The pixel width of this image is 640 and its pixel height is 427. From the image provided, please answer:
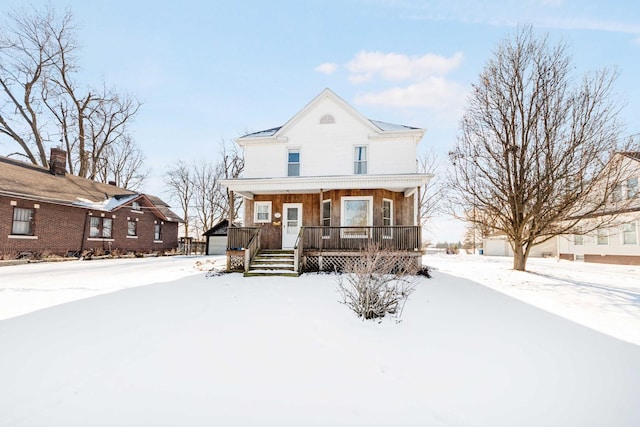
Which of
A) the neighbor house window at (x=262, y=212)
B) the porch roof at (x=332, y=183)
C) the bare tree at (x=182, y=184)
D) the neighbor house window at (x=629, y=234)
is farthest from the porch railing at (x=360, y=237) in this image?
the bare tree at (x=182, y=184)

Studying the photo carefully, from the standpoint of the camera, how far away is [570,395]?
3424mm

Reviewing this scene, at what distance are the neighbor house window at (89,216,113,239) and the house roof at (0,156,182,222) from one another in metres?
0.94

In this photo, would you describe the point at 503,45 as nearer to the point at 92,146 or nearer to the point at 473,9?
the point at 473,9

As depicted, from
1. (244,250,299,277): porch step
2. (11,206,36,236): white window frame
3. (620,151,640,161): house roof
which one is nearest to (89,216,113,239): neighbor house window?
(11,206,36,236): white window frame

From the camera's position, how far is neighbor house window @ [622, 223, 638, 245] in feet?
59.3

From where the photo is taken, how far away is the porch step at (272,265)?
11.1m

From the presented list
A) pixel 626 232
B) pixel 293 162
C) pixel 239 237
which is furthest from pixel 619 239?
pixel 239 237

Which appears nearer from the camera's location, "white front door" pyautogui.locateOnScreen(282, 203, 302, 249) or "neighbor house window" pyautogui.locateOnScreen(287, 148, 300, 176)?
"white front door" pyautogui.locateOnScreen(282, 203, 302, 249)

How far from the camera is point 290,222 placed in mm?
14977

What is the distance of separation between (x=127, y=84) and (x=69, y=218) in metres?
16.3

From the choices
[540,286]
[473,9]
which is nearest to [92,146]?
[473,9]

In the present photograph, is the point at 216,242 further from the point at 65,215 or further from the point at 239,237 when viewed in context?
the point at 239,237

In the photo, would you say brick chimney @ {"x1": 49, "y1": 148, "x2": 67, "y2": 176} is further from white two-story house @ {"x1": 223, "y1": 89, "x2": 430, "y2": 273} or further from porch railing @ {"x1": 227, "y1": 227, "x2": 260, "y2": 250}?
porch railing @ {"x1": 227, "y1": 227, "x2": 260, "y2": 250}

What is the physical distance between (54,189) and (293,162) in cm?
1521
